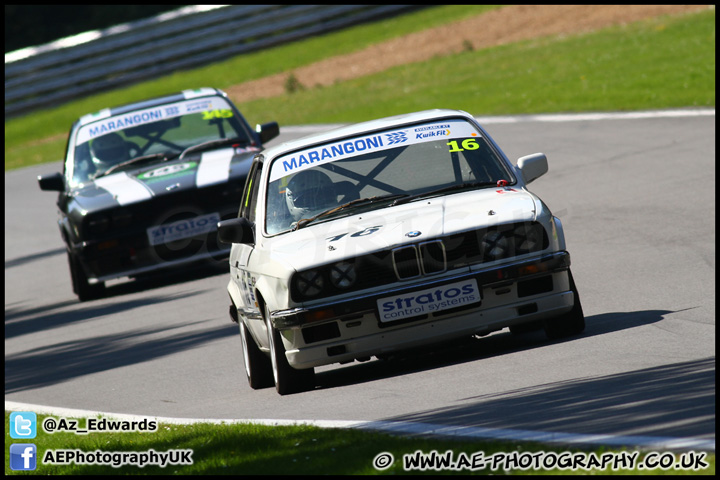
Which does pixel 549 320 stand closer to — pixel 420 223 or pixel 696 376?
pixel 420 223

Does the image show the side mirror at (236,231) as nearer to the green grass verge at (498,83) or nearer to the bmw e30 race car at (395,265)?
the bmw e30 race car at (395,265)

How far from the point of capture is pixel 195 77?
39.9 metres

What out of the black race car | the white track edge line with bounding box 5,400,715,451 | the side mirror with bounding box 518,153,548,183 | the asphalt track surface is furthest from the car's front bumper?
the black race car

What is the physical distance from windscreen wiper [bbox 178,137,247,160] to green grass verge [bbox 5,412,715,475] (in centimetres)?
699

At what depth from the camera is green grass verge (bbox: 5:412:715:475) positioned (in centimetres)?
514

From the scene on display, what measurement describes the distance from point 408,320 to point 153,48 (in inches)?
1421

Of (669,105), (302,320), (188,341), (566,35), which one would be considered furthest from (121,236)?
(566,35)

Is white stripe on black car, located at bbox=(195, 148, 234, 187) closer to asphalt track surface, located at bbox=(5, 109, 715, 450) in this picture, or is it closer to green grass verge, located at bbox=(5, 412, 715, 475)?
asphalt track surface, located at bbox=(5, 109, 715, 450)

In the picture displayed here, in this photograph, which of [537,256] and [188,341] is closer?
[537,256]

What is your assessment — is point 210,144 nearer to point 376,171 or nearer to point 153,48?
point 376,171

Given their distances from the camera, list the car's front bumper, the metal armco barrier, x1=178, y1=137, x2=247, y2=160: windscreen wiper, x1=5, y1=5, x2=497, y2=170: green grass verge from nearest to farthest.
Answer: the car's front bumper → x1=178, y1=137, x2=247, y2=160: windscreen wiper → x1=5, y1=5, x2=497, y2=170: green grass verge → the metal armco barrier

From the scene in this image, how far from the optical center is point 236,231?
8.52 m

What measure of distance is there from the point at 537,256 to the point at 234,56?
3649cm

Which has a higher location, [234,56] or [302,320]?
[302,320]
